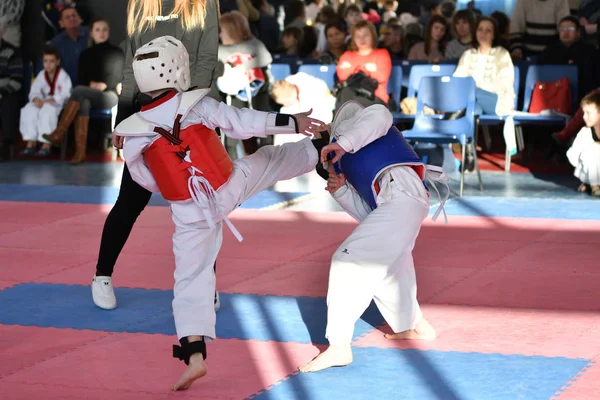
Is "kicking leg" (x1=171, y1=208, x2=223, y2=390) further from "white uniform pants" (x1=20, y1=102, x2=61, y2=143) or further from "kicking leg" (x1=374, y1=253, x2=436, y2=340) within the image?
"white uniform pants" (x1=20, y1=102, x2=61, y2=143)

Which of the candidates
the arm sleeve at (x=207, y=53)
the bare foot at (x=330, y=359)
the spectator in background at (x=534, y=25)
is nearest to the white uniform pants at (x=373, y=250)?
the bare foot at (x=330, y=359)

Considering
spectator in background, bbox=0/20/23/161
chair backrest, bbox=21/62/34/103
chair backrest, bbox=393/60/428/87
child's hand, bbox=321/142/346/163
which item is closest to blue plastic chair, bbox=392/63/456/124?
chair backrest, bbox=393/60/428/87

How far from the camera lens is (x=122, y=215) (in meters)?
5.77

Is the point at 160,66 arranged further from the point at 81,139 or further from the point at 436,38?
the point at 436,38

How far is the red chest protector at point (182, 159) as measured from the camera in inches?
179

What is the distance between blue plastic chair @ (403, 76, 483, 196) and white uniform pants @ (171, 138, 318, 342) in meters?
5.80

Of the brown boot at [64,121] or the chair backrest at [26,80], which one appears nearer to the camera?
the brown boot at [64,121]

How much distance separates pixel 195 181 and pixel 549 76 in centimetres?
815

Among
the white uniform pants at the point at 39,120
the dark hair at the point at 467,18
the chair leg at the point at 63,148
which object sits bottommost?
the chair leg at the point at 63,148

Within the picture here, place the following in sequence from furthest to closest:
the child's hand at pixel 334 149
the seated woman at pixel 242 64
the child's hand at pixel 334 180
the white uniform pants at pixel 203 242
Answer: the seated woman at pixel 242 64
the child's hand at pixel 334 180
the child's hand at pixel 334 149
the white uniform pants at pixel 203 242

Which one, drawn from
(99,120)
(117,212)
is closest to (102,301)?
(117,212)

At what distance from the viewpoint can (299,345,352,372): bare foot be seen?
4.68m

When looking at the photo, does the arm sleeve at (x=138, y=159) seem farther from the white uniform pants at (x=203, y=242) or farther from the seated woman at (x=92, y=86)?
the seated woman at (x=92, y=86)

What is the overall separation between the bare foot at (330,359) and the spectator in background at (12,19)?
10126 millimetres
